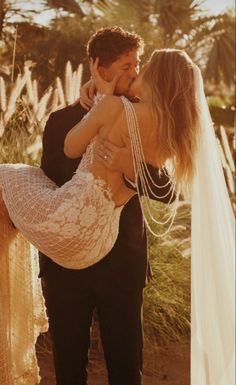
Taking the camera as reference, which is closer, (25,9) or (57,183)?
(57,183)

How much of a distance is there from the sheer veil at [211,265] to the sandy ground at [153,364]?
168 centimetres

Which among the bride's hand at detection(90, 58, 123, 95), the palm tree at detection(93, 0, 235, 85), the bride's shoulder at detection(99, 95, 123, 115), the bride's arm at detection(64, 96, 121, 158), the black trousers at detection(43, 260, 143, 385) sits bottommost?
the black trousers at detection(43, 260, 143, 385)

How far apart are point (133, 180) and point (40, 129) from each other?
2.39 metres

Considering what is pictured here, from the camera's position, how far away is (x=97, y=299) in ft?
8.90

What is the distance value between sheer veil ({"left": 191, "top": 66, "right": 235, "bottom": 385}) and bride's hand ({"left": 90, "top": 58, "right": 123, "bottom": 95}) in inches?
14.3

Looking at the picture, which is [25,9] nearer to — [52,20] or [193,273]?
[52,20]

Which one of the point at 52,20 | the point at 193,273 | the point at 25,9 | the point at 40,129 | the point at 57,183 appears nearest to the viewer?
the point at 193,273

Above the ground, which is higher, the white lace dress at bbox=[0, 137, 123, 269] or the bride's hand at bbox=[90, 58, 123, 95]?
the bride's hand at bbox=[90, 58, 123, 95]

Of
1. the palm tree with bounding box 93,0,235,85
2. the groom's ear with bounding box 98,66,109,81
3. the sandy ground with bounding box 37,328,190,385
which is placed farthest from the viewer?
the palm tree with bounding box 93,0,235,85

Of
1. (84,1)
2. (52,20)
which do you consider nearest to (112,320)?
(52,20)

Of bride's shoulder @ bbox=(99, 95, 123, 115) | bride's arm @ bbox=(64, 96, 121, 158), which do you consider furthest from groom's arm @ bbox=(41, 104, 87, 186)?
bride's shoulder @ bbox=(99, 95, 123, 115)

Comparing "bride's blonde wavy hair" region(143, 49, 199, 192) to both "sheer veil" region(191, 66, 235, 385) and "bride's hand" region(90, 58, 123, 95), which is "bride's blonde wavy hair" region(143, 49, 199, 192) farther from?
"bride's hand" region(90, 58, 123, 95)

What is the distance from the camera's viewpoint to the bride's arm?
96.0 inches

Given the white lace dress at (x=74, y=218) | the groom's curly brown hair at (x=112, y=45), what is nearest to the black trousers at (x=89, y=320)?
the white lace dress at (x=74, y=218)
